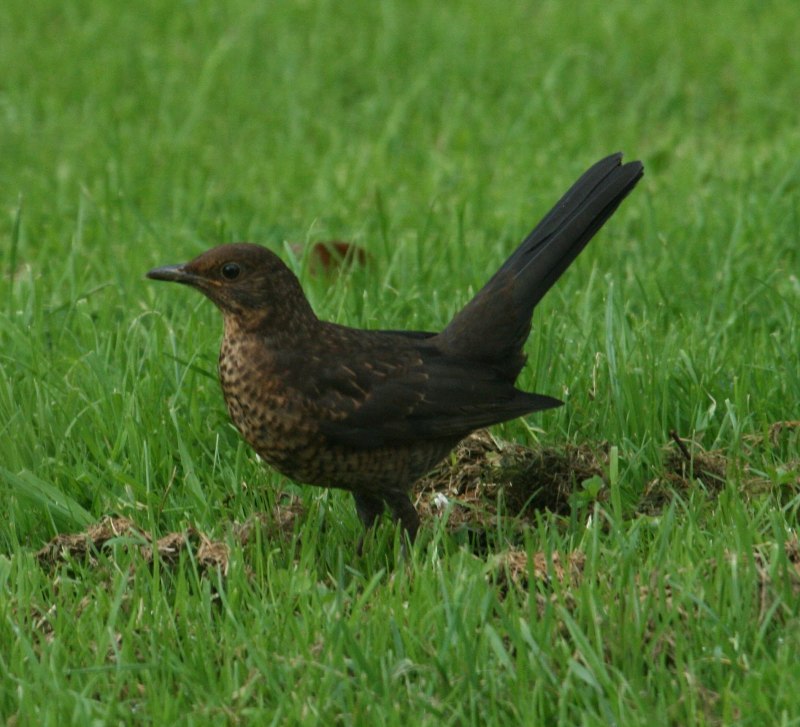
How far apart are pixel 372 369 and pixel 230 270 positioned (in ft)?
1.79

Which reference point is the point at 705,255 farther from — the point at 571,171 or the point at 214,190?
the point at 214,190

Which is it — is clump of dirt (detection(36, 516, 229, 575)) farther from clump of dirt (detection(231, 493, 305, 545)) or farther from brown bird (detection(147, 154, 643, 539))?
brown bird (detection(147, 154, 643, 539))

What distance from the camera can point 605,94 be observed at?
9.46 metres

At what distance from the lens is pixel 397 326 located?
604 cm

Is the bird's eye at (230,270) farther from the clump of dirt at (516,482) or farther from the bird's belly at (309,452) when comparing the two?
the clump of dirt at (516,482)

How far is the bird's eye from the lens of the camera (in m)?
4.80

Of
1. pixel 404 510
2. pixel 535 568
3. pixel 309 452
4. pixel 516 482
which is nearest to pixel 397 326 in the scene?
pixel 516 482

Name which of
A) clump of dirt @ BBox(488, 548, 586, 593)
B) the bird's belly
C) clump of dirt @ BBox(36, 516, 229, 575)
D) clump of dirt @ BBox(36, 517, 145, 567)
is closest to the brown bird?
the bird's belly

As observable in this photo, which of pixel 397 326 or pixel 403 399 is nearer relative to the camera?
pixel 403 399

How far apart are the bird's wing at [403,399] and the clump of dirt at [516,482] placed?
0.32 m

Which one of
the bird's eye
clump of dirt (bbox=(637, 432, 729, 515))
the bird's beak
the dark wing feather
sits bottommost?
clump of dirt (bbox=(637, 432, 729, 515))

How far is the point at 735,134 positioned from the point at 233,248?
4979 mm

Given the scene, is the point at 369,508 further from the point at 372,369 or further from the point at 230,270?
the point at 230,270

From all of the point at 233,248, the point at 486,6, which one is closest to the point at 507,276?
the point at 233,248
